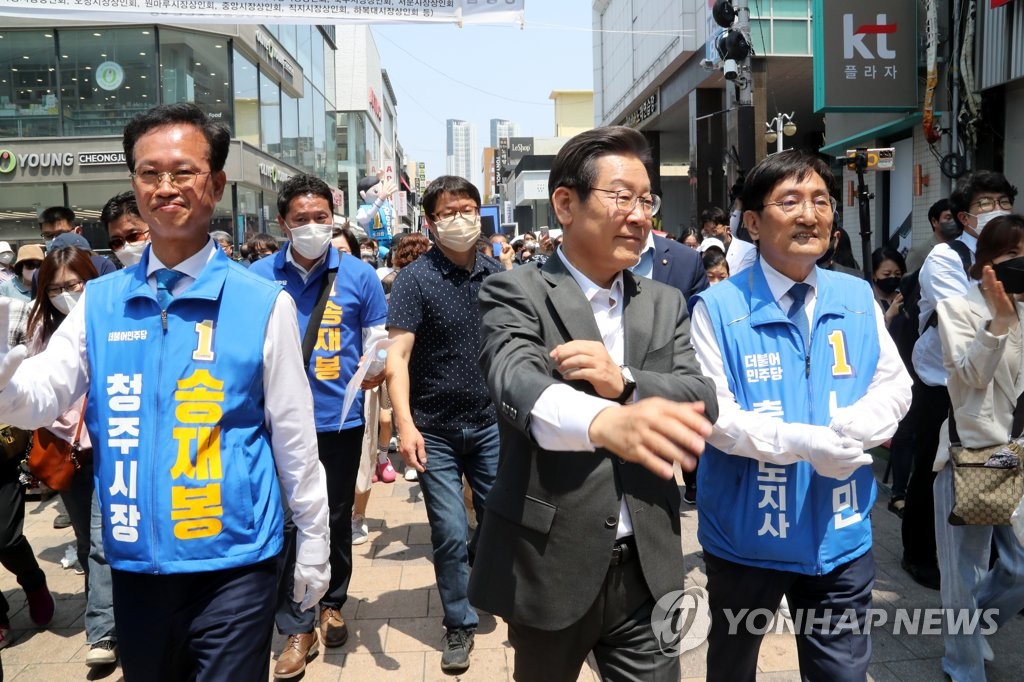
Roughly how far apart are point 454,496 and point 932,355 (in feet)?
9.21

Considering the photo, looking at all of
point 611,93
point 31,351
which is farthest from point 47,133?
point 611,93

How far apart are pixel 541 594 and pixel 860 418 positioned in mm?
1118

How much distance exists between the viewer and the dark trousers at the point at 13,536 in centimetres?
438

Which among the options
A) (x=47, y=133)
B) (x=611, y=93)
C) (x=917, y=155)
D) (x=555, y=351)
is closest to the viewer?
(x=555, y=351)

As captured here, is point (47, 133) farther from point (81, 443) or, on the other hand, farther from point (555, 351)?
→ point (555, 351)

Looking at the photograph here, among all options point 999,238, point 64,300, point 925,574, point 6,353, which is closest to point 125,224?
point 64,300

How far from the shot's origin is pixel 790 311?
9.22 ft

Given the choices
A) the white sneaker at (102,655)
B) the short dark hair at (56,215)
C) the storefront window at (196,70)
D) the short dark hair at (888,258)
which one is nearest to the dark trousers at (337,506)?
the white sneaker at (102,655)

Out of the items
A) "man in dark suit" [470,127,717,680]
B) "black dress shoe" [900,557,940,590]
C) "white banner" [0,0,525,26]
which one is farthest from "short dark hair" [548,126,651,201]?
"white banner" [0,0,525,26]

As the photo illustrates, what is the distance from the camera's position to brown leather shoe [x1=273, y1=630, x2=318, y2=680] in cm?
391

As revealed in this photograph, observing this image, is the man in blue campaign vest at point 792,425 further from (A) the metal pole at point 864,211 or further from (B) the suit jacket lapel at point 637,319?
(A) the metal pole at point 864,211

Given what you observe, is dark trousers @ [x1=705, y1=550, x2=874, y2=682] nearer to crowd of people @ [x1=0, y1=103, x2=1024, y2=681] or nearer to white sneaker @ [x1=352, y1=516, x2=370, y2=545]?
crowd of people @ [x1=0, y1=103, x2=1024, y2=681]

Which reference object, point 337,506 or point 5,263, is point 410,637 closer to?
point 337,506

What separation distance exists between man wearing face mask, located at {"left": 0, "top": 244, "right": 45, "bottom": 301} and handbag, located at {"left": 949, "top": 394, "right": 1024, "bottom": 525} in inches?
264
